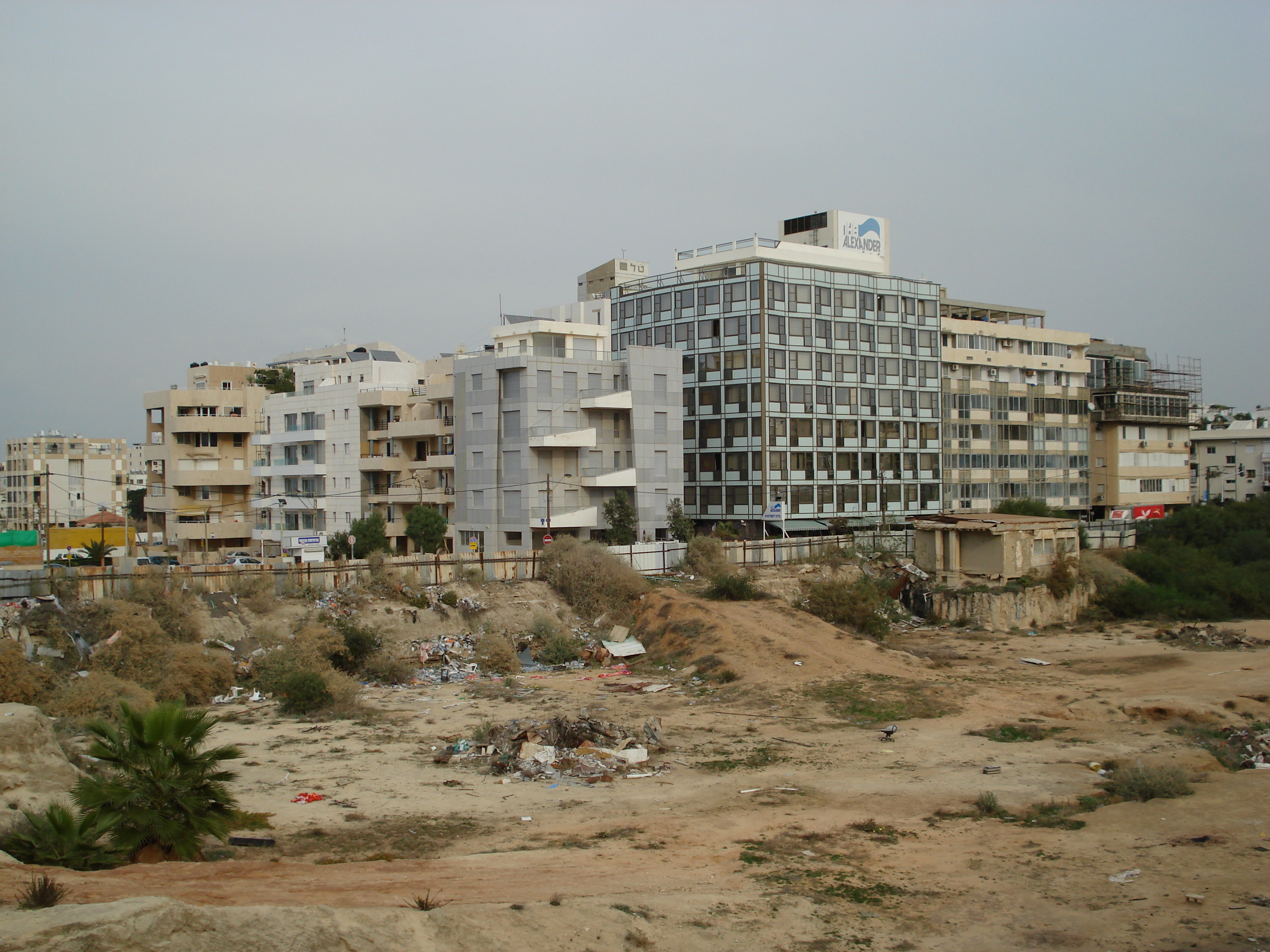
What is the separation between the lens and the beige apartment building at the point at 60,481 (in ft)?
354

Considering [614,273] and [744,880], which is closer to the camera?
[744,880]

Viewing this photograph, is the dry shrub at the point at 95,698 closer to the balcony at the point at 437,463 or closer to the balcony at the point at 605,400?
the balcony at the point at 605,400

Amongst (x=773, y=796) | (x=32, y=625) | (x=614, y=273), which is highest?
(x=614, y=273)

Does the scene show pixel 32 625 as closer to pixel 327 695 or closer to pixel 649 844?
pixel 327 695

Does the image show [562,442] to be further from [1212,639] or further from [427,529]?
[1212,639]

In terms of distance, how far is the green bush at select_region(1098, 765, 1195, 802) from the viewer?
1714cm

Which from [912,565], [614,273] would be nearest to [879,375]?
[912,565]

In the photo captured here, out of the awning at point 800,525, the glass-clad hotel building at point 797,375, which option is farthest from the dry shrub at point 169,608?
the awning at point 800,525

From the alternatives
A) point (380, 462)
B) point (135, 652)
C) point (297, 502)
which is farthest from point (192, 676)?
point (297, 502)

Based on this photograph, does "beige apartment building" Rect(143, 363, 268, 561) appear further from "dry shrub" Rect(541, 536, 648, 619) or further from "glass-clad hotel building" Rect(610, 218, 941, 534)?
"dry shrub" Rect(541, 536, 648, 619)

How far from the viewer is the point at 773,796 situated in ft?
59.7

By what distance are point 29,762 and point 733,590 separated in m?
26.5

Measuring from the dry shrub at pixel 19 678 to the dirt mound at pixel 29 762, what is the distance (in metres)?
7.78

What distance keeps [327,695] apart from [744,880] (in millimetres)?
15872
